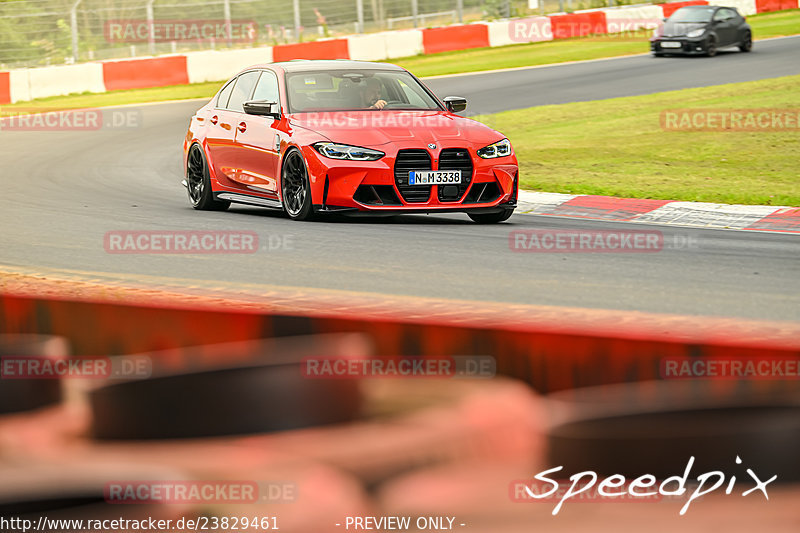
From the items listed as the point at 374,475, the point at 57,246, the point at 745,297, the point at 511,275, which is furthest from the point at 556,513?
the point at 57,246

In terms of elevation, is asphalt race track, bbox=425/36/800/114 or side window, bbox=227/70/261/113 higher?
side window, bbox=227/70/261/113

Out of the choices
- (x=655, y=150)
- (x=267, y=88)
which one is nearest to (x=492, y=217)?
(x=267, y=88)

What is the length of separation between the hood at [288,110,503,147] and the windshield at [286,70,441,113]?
0.20 metres

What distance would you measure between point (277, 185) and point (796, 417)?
9028 mm

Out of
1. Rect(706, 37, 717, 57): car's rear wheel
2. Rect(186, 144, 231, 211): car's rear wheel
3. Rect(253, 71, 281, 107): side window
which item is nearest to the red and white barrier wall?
Rect(706, 37, 717, 57): car's rear wheel

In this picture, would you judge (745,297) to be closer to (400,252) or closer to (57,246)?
(400,252)

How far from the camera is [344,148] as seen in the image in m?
11.1

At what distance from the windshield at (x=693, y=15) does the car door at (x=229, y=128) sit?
23.4 meters

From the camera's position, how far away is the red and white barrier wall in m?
30.2

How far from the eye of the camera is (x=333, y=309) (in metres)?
4.19

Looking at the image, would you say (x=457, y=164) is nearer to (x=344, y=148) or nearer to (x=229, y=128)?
(x=344, y=148)

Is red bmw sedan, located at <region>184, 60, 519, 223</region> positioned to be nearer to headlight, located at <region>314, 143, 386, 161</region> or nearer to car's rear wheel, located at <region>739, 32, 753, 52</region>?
headlight, located at <region>314, 143, 386, 161</region>

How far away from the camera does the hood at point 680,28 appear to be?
111 feet

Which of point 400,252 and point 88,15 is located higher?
point 88,15
